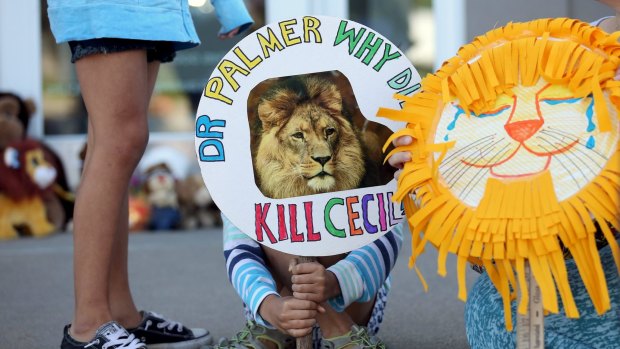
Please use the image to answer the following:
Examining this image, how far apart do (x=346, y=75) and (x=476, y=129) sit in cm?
42

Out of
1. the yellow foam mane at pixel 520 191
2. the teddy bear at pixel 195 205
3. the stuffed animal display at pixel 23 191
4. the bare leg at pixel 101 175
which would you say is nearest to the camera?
the yellow foam mane at pixel 520 191

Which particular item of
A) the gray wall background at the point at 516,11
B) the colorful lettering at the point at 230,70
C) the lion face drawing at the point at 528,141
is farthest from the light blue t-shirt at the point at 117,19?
→ the gray wall background at the point at 516,11

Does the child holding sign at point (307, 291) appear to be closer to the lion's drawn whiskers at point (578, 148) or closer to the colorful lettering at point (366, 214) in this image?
the colorful lettering at point (366, 214)

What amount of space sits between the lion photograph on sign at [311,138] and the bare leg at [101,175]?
0.38 metres

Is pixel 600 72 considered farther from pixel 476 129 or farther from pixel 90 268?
pixel 90 268

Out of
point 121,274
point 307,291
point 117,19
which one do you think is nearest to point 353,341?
point 307,291

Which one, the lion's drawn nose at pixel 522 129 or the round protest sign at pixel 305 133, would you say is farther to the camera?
the round protest sign at pixel 305 133

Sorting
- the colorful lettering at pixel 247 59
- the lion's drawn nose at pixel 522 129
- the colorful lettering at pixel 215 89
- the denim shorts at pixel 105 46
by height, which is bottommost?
the lion's drawn nose at pixel 522 129

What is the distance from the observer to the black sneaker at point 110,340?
1.89 metres

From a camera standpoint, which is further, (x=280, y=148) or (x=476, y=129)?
(x=280, y=148)

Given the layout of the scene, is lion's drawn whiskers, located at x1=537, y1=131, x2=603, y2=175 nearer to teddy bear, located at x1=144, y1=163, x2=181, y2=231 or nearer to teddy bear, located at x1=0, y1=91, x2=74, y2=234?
teddy bear, located at x1=144, y1=163, x2=181, y2=231

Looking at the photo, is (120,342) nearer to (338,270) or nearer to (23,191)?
(338,270)

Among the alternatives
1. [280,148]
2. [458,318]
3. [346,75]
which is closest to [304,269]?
[280,148]

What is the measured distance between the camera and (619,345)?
1.48m
